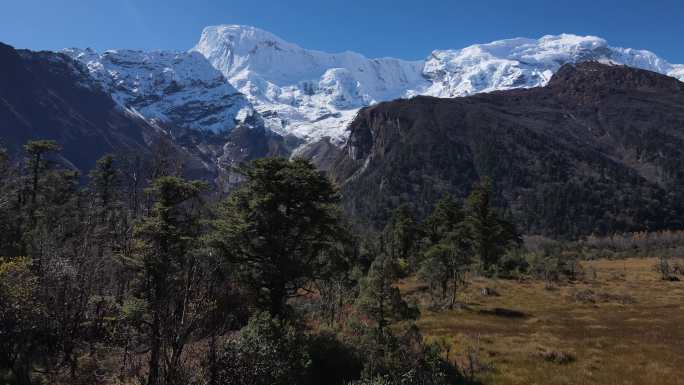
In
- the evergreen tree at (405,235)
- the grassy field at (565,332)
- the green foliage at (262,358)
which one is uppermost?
the evergreen tree at (405,235)

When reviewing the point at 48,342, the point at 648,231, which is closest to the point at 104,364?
the point at 48,342

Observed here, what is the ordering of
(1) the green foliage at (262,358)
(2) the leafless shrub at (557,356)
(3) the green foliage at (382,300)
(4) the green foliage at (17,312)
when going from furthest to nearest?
(2) the leafless shrub at (557,356) → (3) the green foliage at (382,300) → (4) the green foliage at (17,312) → (1) the green foliage at (262,358)

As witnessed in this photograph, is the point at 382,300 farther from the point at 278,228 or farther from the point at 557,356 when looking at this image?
the point at 557,356

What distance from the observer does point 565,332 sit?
3075 cm

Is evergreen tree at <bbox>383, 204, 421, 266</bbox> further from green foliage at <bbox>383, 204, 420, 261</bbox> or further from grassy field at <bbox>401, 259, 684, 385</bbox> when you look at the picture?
grassy field at <bbox>401, 259, 684, 385</bbox>

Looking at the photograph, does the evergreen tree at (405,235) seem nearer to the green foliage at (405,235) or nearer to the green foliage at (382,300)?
the green foliage at (405,235)

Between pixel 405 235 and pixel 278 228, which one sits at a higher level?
pixel 278 228

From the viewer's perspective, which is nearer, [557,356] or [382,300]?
[382,300]

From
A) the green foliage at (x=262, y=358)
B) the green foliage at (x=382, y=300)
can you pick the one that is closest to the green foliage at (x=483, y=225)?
the green foliage at (x=382, y=300)

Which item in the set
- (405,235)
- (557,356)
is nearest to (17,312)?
(557,356)

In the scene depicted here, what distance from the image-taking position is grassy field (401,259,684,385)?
2135 centimetres

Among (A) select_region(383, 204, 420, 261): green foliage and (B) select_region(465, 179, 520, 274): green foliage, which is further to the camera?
(A) select_region(383, 204, 420, 261): green foliage

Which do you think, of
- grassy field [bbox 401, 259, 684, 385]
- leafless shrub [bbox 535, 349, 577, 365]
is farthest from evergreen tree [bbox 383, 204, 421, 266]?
leafless shrub [bbox 535, 349, 577, 365]

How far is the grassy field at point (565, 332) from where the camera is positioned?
840 inches
